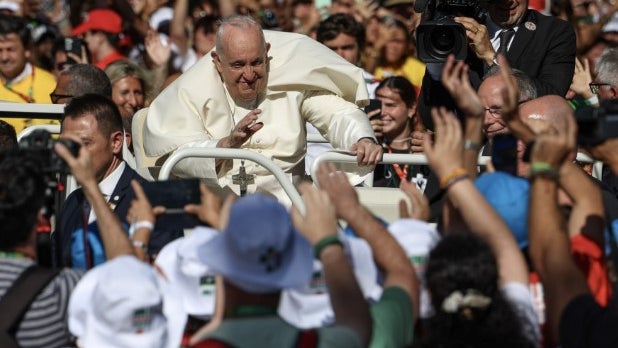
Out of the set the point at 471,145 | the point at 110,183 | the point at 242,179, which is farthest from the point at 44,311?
the point at 242,179

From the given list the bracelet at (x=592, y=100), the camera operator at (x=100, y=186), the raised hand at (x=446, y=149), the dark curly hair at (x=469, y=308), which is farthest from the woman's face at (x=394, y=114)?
the dark curly hair at (x=469, y=308)

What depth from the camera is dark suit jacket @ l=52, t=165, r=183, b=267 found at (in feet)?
17.4

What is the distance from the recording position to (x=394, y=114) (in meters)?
9.19

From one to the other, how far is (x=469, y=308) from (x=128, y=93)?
17.9ft

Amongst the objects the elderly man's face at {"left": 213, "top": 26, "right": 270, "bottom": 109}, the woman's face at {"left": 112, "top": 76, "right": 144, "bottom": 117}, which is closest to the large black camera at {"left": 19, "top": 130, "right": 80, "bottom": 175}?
the elderly man's face at {"left": 213, "top": 26, "right": 270, "bottom": 109}

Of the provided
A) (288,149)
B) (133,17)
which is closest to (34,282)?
(288,149)

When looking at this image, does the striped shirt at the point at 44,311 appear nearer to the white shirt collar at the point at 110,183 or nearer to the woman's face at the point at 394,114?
the white shirt collar at the point at 110,183

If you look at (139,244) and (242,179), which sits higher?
(139,244)

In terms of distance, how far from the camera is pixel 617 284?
483cm

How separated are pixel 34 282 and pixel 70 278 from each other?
136mm

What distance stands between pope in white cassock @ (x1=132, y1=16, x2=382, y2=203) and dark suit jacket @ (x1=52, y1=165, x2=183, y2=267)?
0.63 m

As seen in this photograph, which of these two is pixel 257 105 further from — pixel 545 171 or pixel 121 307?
pixel 121 307

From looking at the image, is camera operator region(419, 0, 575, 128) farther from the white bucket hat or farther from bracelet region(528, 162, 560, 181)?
the white bucket hat

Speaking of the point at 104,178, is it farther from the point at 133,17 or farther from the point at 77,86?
the point at 133,17
